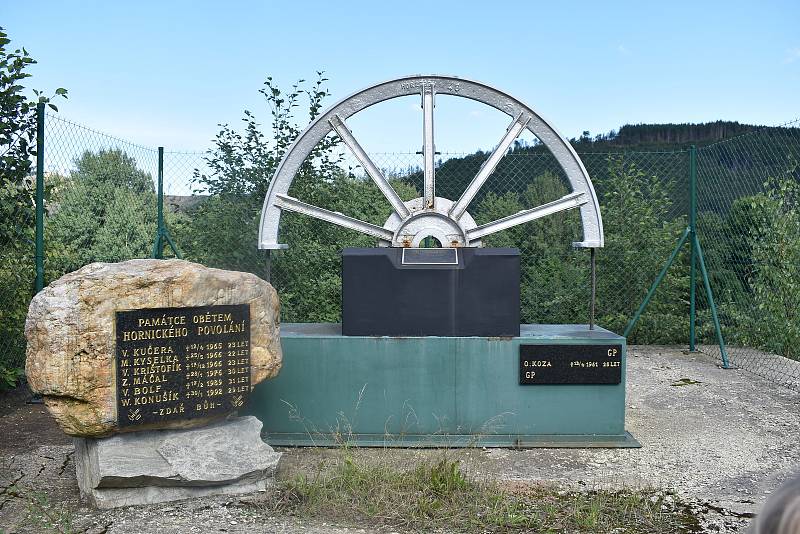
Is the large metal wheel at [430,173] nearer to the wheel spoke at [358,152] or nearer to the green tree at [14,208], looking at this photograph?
the wheel spoke at [358,152]

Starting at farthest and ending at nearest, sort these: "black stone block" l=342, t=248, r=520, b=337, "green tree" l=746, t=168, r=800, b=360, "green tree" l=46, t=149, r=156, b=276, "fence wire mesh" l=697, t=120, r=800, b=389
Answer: "green tree" l=46, t=149, r=156, b=276 < "green tree" l=746, t=168, r=800, b=360 < "fence wire mesh" l=697, t=120, r=800, b=389 < "black stone block" l=342, t=248, r=520, b=337

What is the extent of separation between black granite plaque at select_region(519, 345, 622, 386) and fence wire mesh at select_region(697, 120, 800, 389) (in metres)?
2.93

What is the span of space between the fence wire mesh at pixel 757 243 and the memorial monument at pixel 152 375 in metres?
5.36

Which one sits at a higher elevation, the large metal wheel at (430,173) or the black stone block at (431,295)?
the large metal wheel at (430,173)

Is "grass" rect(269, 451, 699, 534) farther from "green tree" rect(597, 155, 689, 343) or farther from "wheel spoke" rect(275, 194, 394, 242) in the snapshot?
"green tree" rect(597, 155, 689, 343)

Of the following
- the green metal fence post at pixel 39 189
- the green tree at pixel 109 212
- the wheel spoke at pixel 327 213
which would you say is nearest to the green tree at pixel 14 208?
the green metal fence post at pixel 39 189

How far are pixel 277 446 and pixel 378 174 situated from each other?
6.81ft

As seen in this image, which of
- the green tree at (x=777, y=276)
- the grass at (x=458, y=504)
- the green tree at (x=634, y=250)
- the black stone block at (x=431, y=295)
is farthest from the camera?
the green tree at (x=634, y=250)

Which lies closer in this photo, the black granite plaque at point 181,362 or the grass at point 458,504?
the grass at point 458,504

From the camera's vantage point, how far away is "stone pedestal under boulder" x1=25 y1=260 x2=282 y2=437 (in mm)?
4039

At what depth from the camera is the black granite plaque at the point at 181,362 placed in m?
4.21

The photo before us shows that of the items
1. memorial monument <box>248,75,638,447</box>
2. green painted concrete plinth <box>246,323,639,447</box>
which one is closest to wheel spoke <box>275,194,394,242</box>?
memorial monument <box>248,75,638,447</box>

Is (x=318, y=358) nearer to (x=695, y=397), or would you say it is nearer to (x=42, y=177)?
(x=42, y=177)

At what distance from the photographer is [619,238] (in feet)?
29.5
